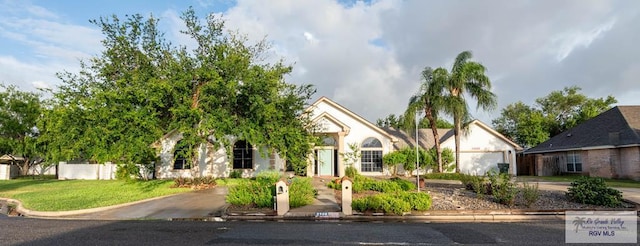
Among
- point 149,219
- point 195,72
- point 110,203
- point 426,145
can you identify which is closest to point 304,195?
point 149,219

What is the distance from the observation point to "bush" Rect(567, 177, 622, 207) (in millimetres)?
11406

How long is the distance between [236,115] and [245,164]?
8052 mm

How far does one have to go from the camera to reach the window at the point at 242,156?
2523 cm

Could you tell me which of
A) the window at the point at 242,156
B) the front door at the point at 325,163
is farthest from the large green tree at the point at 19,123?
the front door at the point at 325,163

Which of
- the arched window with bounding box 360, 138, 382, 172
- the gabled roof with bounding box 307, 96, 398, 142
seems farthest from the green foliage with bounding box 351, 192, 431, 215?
the gabled roof with bounding box 307, 96, 398, 142

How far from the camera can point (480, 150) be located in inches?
1128

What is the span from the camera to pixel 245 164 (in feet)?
82.9

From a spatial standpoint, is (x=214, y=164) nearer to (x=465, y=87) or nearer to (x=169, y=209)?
(x=169, y=209)

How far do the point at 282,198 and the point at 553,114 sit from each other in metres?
41.6

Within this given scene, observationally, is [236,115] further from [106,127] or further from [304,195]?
[304,195]

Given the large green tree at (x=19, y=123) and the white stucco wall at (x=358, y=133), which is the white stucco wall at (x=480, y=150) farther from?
the large green tree at (x=19, y=123)

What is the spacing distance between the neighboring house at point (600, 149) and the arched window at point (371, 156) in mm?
12879

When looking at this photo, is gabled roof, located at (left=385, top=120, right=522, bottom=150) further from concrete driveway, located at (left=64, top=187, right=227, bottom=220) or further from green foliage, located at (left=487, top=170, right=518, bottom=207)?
concrete driveway, located at (left=64, top=187, right=227, bottom=220)

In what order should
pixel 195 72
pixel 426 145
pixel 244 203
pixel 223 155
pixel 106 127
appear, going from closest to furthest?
pixel 244 203 → pixel 106 127 → pixel 195 72 → pixel 223 155 → pixel 426 145
